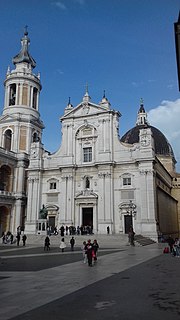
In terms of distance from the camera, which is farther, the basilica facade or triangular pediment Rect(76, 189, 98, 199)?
triangular pediment Rect(76, 189, 98, 199)

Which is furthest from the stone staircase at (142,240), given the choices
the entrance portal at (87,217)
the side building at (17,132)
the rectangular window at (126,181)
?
the side building at (17,132)

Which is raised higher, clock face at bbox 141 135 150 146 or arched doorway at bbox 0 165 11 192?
clock face at bbox 141 135 150 146

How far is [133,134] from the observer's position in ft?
229

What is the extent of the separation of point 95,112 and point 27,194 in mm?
Result: 18013

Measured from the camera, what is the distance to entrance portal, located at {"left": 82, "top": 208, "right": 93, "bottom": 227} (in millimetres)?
47406

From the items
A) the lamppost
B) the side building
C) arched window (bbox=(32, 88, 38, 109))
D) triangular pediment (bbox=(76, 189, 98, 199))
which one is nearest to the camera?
the lamppost

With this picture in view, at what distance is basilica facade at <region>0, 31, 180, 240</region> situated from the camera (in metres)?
44.2

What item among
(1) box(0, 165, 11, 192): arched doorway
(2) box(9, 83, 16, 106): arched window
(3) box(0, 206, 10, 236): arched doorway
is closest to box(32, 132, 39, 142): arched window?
(2) box(9, 83, 16, 106): arched window

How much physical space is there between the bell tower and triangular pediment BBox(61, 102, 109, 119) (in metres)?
9.06

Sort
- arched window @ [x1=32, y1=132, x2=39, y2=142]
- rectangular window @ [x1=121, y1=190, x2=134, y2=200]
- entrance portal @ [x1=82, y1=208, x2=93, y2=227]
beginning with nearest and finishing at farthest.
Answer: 1. rectangular window @ [x1=121, y1=190, x2=134, y2=200]
2. entrance portal @ [x1=82, y1=208, x2=93, y2=227]
3. arched window @ [x1=32, y1=132, x2=39, y2=142]

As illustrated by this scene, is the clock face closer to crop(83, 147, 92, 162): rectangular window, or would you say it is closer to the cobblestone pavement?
crop(83, 147, 92, 162): rectangular window

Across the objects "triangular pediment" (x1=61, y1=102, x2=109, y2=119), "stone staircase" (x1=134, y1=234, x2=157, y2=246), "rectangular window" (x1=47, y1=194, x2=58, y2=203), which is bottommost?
"stone staircase" (x1=134, y1=234, x2=157, y2=246)

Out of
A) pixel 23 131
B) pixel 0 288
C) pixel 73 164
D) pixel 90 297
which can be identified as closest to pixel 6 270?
pixel 0 288

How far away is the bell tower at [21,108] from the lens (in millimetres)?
55750
